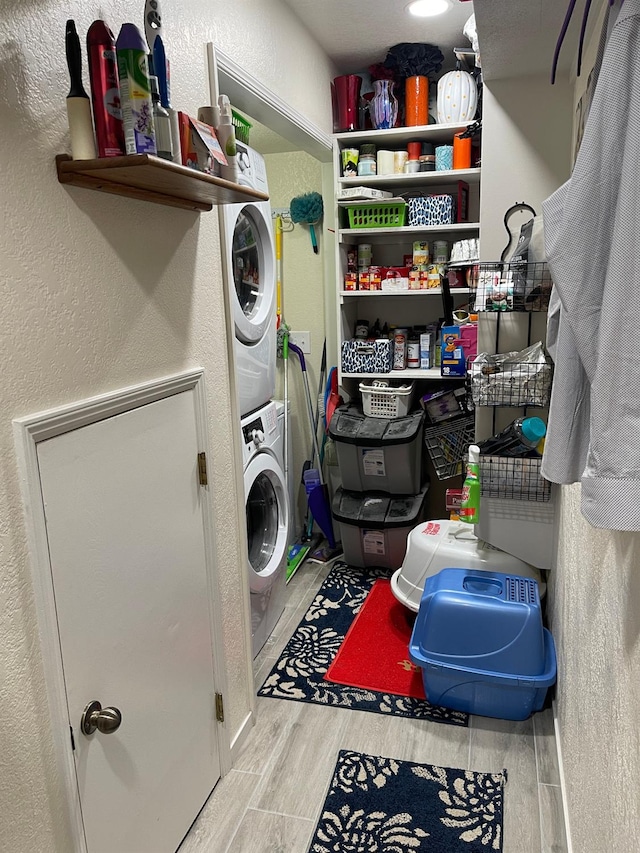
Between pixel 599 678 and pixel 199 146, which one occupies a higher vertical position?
pixel 199 146

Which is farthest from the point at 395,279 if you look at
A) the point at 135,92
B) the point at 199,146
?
the point at 135,92

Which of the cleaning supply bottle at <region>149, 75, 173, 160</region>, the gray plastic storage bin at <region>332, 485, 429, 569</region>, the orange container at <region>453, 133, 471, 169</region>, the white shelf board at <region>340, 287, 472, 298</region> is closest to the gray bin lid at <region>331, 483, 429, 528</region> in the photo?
the gray plastic storage bin at <region>332, 485, 429, 569</region>

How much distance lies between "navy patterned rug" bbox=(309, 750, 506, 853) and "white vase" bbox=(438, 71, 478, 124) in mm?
2863

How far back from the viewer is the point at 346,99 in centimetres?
326

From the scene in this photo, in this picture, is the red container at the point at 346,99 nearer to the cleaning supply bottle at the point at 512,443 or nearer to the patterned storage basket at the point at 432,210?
the patterned storage basket at the point at 432,210

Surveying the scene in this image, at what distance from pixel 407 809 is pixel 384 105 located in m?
3.10

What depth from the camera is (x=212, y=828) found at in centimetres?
190

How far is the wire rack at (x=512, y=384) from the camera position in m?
2.13

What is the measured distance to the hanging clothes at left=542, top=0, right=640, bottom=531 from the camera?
76cm

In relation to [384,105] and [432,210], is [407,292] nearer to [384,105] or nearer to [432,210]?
[432,210]

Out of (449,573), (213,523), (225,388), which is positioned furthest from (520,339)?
(213,523)

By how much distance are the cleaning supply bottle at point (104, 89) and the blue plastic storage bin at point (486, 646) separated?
68.1 inches

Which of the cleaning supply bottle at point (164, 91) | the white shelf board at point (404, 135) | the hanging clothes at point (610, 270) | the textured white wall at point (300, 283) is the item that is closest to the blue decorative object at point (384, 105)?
the white shelf board at point (404, 135)

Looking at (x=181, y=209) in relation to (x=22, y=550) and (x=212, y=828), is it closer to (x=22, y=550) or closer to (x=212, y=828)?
(x=22, y=550)
